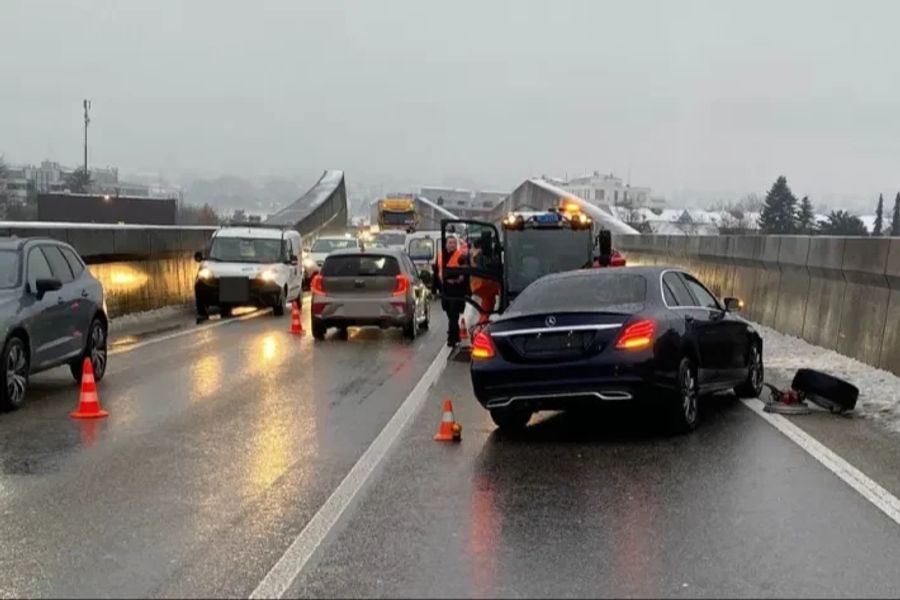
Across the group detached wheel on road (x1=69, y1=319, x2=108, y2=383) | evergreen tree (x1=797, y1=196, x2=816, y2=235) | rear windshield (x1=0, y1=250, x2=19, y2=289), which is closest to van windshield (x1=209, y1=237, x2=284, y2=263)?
detached wheel on road (x1=69, y1=319, x2=108, y2=383)

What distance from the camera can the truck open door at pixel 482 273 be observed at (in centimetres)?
1597

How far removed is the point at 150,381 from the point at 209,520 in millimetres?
6578

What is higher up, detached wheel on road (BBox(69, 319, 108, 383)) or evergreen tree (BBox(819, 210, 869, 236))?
evergreen tree (BBox(819, 210, 869, 236))

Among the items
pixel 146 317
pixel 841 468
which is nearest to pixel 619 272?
pixel 841 468

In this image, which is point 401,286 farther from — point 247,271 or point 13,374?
point 13,374

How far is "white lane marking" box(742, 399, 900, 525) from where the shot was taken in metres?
6.82

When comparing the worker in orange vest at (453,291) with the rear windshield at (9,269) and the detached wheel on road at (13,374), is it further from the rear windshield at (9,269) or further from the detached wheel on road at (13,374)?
the detached wheel on road at (13,374)

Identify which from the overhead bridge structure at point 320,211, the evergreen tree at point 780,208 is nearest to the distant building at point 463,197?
the overhead bridge structure at point 320,211

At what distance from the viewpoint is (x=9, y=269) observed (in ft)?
36.4

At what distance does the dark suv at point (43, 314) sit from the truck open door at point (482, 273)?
5.11 m

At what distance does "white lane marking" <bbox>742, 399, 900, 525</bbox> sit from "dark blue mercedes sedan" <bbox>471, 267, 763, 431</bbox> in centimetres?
76

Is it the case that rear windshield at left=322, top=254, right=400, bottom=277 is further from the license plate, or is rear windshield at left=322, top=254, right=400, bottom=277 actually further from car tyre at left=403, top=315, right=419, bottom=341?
the license plate

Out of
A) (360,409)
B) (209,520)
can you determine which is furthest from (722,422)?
(209,520)

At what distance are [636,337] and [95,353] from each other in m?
6.72
